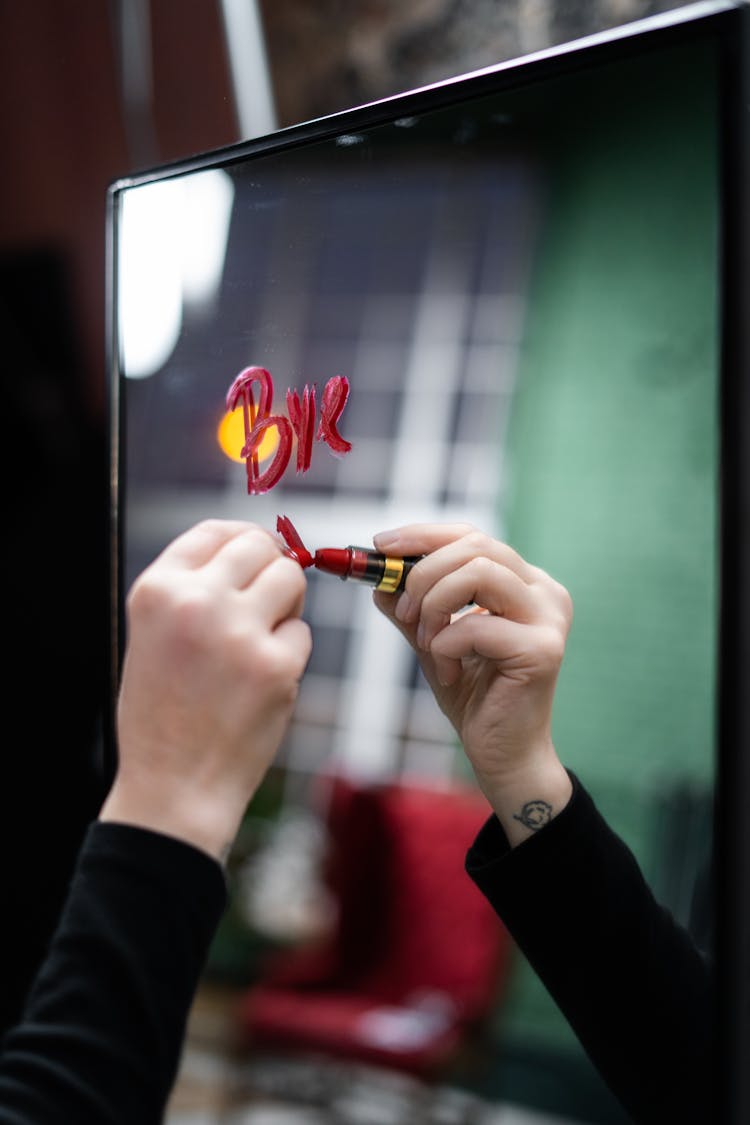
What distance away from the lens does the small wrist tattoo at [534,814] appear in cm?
49

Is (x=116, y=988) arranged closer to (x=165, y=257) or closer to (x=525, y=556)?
(x=165, y=257)

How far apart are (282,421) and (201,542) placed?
8 centimetres

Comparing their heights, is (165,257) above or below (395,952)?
above

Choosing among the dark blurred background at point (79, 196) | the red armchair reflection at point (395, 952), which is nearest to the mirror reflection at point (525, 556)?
the red armchair reflection at point (395, 952)

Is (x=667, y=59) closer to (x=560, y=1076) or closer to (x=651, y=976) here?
(x=651, y=976)

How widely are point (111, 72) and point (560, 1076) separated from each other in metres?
2.84

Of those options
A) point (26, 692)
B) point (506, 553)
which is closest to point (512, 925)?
point (506, 553)

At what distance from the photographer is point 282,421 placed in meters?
0.51

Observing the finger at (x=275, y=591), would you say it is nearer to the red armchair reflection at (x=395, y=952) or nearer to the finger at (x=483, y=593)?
the finger at (x=483, y=593)

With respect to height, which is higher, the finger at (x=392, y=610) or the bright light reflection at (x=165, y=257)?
the bright light reflection at (x=165, y=257)

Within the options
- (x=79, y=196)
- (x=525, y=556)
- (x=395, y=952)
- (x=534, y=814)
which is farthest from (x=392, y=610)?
(x=525, y=556)

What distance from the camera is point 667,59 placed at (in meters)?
0.40

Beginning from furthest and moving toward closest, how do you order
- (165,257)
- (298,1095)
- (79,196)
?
(298,1095)
(79,196)
(165,257)

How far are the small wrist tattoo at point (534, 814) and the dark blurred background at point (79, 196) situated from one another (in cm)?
29
